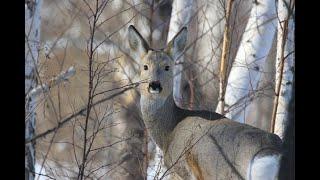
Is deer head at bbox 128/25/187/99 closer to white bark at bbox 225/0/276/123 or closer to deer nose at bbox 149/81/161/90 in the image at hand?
deer nose at bbox 149/81/161/90

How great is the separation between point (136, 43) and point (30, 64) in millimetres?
618

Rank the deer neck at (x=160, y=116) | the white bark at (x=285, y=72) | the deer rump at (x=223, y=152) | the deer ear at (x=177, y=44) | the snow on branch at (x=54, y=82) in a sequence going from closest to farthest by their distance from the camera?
the deer rump at (x=223, y=152) → the snow on branch at (x=54, y=82) → the deer ear at (x=177, y=44) → the deer neck at (x=160, y=116) → the white bark at (x=285, y=72)

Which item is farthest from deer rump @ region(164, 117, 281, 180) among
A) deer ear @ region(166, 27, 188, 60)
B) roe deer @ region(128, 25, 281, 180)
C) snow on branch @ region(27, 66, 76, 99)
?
snow on branch @ region(27, 66, 76, 99)

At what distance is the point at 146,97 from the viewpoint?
446cm

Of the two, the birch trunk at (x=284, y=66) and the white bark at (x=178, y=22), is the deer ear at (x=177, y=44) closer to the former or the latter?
the white bark at (x=178, y=22)

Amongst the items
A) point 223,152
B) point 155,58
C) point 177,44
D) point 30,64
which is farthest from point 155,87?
point 30,64

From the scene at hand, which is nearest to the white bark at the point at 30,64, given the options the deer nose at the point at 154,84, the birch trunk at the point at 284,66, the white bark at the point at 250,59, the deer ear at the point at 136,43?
the deer ear at the point at 136,43

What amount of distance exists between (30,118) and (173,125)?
2.79 ft

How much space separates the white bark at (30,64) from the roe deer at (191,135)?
54 centimetres

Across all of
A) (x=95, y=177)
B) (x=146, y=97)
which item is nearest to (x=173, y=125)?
(x=146, y=97)

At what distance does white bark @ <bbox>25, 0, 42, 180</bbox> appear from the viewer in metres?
4.19

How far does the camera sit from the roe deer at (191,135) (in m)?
4.11

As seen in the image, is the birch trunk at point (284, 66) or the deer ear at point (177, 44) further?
the birch trunk at point (284, 66)
